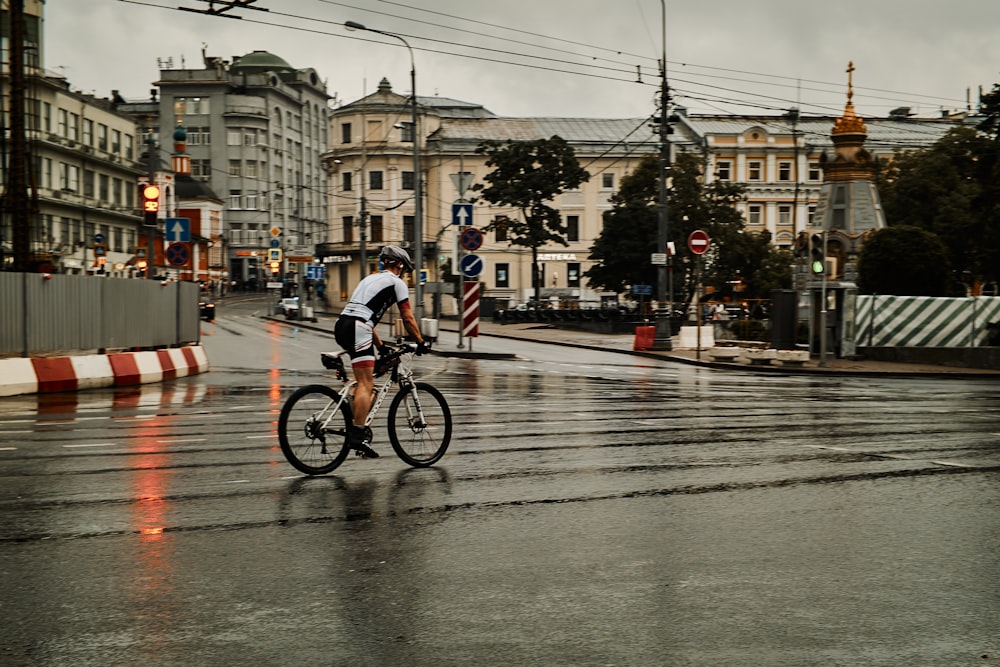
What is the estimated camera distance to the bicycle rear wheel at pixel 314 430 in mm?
8914

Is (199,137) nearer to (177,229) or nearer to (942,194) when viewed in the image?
(942,194)

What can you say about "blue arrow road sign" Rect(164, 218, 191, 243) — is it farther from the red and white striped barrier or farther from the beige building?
the beige building

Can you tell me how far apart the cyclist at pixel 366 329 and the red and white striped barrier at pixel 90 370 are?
1009 centimetres

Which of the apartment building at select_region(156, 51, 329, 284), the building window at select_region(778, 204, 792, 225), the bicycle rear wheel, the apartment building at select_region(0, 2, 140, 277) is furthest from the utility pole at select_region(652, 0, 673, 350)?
the apartment building at select_region(156, 51, 329, 284)

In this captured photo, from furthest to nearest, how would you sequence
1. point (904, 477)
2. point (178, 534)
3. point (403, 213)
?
point (403, 213) < point (904, 477) < point (178, 534)

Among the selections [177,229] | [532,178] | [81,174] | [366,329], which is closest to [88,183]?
[81,174]

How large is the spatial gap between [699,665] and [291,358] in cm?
2571

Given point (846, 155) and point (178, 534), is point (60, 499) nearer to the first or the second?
point (178, 534)

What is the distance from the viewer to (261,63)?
145500 millimetres

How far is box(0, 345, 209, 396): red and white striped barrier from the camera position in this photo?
17250 millimetres

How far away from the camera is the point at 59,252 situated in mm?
66438

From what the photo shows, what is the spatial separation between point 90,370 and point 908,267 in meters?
23.0

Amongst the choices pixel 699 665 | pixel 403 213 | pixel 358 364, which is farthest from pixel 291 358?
pixel 403 213

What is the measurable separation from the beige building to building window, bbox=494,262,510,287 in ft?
0.27
